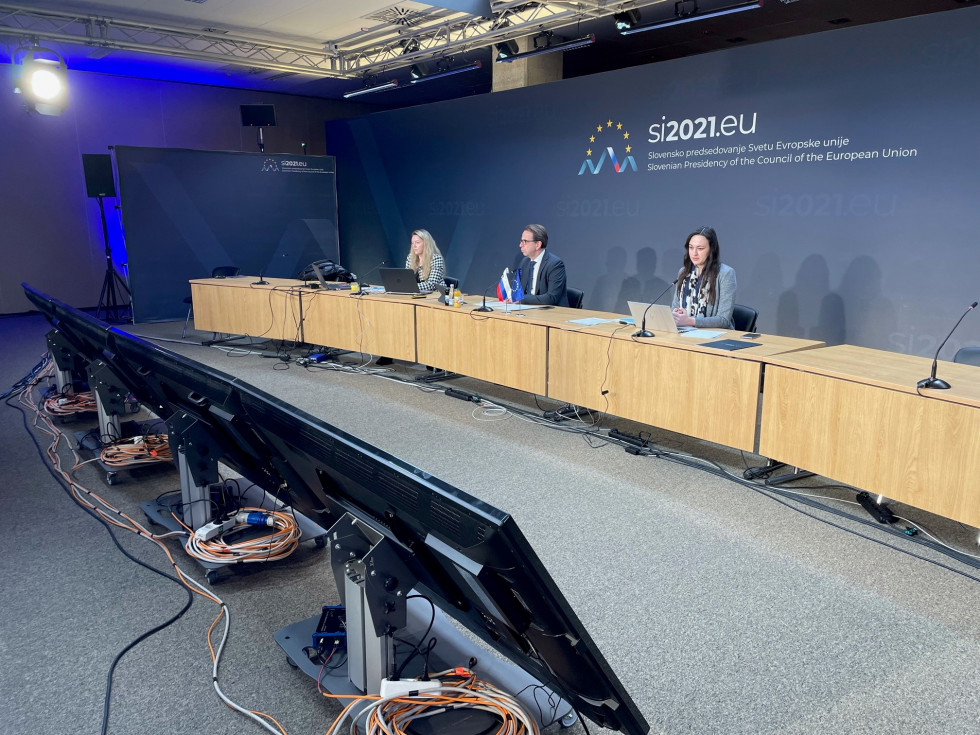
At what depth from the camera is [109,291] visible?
9406 mm

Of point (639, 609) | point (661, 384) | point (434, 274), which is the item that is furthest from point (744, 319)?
point (434, 274)

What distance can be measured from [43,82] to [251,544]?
6302 millimetres

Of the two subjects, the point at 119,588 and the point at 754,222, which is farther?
the point at 754,222

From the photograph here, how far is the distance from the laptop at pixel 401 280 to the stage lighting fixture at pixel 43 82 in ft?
12.5

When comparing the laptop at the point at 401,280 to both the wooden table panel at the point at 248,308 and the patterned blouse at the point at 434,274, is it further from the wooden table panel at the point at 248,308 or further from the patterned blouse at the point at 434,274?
the wooden table panel at the point at 248,308

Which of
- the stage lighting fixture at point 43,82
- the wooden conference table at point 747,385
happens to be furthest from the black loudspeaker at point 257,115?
the wooden conference table at point 747,385

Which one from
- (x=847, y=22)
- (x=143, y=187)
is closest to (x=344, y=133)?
(x=143, y=187)

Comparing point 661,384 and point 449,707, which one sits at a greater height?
point 661,384

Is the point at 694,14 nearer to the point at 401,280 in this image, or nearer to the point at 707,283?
the point at 707,283

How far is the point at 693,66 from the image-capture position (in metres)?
6.50

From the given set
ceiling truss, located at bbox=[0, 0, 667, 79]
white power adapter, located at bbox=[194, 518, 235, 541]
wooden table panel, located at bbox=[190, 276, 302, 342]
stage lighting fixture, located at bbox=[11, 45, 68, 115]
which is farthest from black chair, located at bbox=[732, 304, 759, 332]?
stage lighting fixture, located at bbox=[11, 45, 68, 115]

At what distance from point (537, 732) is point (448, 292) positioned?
446cm

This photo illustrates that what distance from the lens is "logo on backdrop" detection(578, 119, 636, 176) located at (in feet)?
23.6

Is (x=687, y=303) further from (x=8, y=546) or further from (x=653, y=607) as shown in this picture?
(x=8, y=546)
